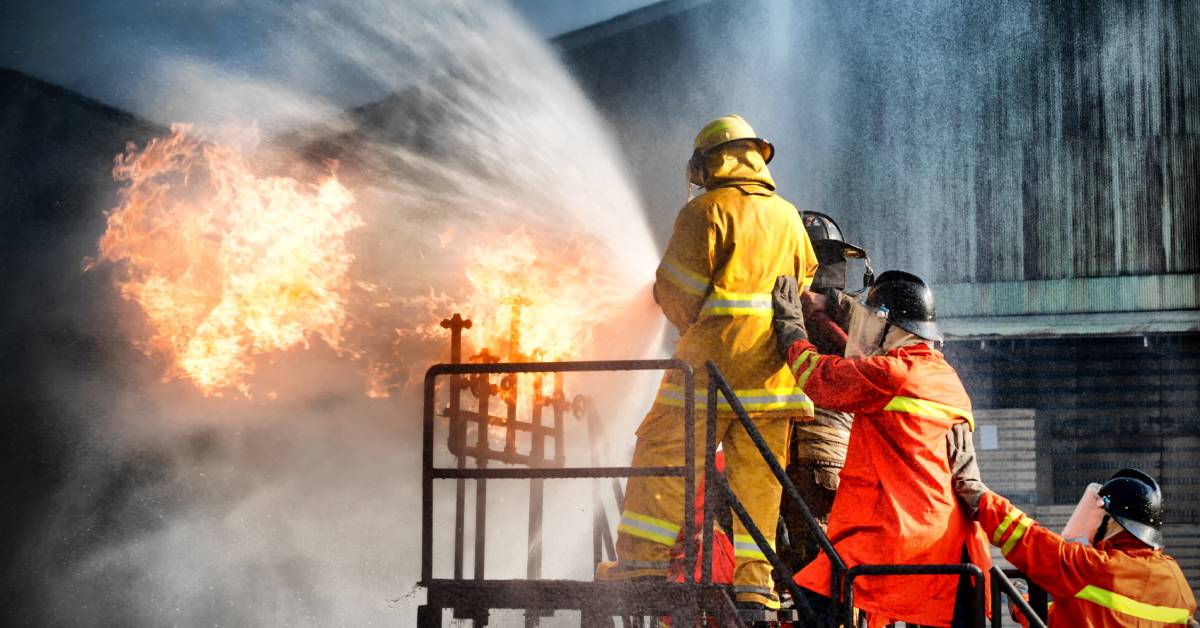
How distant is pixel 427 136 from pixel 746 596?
9.21 m

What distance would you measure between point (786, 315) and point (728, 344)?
32 cm

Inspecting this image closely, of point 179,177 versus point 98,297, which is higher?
point 179,177

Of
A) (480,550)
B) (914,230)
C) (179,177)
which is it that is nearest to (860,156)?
(914,230)

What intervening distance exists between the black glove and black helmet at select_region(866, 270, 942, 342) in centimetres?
42

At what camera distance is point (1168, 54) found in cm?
1198

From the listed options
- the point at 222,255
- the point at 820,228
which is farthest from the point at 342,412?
the point at 820,228

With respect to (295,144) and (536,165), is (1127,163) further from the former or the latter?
(295,144)

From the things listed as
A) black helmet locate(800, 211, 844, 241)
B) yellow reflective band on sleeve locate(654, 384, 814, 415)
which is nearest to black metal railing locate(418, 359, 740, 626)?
yellow reflective band on sleeve locate(654, 384, 814, 415)

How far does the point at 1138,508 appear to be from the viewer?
5.08m

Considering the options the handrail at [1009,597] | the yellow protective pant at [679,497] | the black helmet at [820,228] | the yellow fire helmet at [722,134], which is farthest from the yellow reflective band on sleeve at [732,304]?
the black helmet at [820,228]

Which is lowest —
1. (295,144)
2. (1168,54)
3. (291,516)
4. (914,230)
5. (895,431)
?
(291,516)

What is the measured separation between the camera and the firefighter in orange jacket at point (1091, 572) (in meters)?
4.89

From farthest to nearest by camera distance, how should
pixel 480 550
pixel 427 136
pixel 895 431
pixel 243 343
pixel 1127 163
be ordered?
pixel 427 136, pixel 1127 163, pixel 243 343, pixel 480 550, pixel 895 431

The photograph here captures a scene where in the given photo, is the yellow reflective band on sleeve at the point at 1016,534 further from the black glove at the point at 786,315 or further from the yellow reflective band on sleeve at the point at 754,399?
the black glove at the point at 786,315
